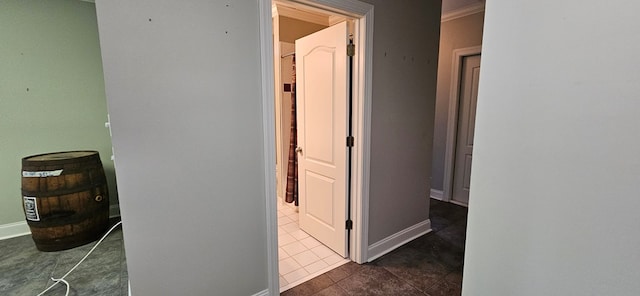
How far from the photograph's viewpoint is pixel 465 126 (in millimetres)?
3439

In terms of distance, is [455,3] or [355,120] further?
[455,3]

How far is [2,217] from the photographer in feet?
8.48

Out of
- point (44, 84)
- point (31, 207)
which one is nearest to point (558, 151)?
point (31, 207)

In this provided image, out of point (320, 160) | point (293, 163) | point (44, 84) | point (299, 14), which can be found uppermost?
point (299, 14)

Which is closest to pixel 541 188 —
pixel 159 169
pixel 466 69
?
pixel 159 169

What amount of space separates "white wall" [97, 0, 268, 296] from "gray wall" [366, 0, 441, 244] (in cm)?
100

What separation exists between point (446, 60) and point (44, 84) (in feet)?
14.5

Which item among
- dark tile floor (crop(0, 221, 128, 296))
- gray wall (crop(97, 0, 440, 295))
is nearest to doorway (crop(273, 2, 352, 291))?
gray wall (crop(97, 0, 440, 295))

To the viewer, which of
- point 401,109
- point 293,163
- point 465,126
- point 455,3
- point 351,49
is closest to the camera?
point 351,49

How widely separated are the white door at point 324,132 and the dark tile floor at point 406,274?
288 millimetres

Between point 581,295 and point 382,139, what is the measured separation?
5.76 ft

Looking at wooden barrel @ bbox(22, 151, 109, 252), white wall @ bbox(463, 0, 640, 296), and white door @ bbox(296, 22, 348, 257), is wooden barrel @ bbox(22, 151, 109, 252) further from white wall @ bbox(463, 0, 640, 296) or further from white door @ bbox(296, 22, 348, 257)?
white wall @ bbox(463, 0, 640, 296)

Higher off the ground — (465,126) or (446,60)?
(446,60)

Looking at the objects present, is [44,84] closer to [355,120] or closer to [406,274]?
[355,120]
